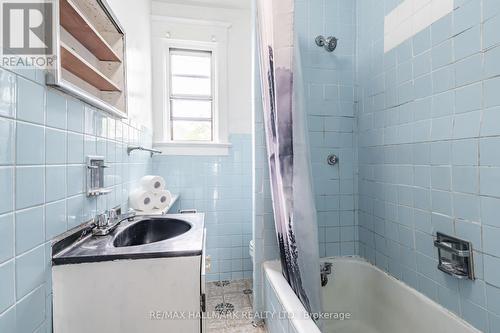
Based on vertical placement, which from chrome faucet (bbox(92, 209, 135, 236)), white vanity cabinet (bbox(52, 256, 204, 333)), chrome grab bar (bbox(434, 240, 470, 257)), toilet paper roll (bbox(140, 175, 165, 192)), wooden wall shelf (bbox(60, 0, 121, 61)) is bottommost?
white vanity cabinet (bbox(52, 256, 204, 333))

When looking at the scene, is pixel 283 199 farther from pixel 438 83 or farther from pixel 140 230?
pixel 438 83

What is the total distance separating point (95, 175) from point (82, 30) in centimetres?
63

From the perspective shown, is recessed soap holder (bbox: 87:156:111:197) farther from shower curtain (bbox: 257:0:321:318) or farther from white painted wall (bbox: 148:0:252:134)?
white painted wall (bbox: 148:0:252:134)

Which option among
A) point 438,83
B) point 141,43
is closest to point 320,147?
point 438,83

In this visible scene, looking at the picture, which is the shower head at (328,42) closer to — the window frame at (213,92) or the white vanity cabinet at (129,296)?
the window frame at (213,92)

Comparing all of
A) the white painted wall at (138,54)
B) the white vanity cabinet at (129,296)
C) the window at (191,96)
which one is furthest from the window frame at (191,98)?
the white vanity cabinet at (129,296)

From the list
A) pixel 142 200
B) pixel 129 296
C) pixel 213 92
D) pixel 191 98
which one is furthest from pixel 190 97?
pixel 129 296

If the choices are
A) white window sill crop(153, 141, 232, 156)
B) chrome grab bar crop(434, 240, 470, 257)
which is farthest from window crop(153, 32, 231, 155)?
chrome grab bar crop(434, 240, 470, 257)

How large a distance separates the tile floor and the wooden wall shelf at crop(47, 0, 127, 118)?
4.78 ft

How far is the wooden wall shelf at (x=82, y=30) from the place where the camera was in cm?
92

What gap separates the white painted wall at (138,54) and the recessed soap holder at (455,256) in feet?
5.87

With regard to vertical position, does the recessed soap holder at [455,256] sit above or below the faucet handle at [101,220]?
below

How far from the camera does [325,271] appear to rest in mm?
1562

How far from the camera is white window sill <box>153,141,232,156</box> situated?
2250 mm
